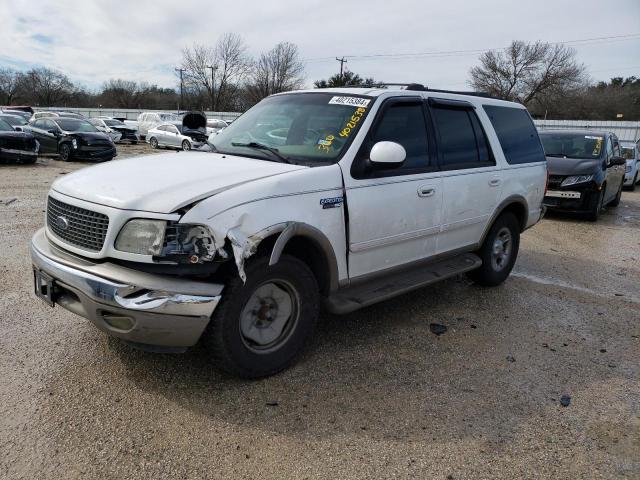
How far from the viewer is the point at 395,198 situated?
3781 millimetres

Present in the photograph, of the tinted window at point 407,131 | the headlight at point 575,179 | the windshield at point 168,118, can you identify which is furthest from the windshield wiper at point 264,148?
the windshield at point 168,118

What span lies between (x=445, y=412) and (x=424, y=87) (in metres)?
2.87

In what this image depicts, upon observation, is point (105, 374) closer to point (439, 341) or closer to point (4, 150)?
point (439, 341)

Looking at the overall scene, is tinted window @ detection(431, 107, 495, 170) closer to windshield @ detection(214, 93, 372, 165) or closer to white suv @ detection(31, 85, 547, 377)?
white suv @ detection(31, 85, 547, 377)

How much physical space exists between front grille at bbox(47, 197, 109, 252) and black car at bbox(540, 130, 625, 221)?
31.0ft

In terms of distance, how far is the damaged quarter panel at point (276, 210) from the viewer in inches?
109

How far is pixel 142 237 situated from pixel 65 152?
1702cm

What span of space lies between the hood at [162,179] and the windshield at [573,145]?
909 centimetres

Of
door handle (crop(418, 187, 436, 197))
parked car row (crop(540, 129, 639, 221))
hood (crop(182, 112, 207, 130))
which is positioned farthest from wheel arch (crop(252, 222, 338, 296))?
parked car row (crop(540, 129, 639, 221))

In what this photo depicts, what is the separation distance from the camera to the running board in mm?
3520

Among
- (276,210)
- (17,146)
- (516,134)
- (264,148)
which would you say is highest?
(17,146)

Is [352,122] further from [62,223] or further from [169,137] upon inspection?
[169,137]

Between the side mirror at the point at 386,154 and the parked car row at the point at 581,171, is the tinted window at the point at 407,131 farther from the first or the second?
the parked car row at the point at 581,171

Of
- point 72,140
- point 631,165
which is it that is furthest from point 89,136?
point 631,165
